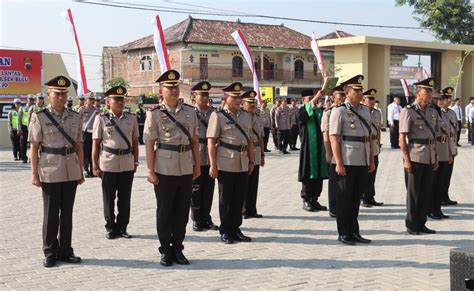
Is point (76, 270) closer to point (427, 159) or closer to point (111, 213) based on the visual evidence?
point (111, 213)

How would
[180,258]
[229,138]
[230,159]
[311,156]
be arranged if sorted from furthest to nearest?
[311,156] → [229,138] → [230,159] → [180,258]

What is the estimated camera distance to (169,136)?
5.98 m

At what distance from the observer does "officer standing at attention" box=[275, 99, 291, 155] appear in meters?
20.0

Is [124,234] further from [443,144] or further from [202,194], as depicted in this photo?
[443,144]

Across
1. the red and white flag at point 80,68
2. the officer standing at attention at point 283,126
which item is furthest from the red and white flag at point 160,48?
the officer standing at attention at point 283,126

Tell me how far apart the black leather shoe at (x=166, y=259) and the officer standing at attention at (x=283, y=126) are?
1412 centimetres

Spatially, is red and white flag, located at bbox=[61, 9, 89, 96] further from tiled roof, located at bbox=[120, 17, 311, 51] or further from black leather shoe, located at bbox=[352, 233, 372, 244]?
tiled roof, located at bbox=[120, 17, 311, 51]

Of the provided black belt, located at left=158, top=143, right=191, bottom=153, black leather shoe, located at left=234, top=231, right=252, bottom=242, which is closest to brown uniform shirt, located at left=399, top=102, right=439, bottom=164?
black leather shoe, located at left=234, top=231, right=252, bottom=242

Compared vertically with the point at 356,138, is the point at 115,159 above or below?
below

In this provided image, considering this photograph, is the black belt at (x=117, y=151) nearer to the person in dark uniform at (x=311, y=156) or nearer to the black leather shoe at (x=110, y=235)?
the black leather shoe at (x=110, y=235)

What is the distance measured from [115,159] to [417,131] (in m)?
3.92

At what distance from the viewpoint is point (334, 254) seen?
6285mm

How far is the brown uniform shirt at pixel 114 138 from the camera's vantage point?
716 centimetres

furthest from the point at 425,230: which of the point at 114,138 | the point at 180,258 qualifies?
the point at 114,138
